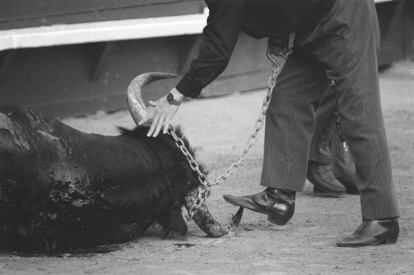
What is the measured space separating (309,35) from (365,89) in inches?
14.7

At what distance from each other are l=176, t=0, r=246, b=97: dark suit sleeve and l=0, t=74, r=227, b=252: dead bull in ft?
1.54

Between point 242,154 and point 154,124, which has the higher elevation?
point 154,124

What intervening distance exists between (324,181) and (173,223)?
1486mm

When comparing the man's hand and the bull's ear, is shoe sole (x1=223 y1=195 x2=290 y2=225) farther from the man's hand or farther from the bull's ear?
the man's hand

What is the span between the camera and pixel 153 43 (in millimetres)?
10102

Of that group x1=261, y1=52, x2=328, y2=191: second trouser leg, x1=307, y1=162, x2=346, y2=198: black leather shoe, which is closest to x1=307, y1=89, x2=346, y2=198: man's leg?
x1=307, y1=162, x2=346, y2=198: black leather shoe

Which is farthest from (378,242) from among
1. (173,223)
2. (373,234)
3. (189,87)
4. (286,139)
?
(189,87)

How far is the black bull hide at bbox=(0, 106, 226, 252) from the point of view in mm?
5141

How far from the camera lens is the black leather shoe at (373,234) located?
5.52 metres

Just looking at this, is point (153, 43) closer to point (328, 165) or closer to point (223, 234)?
point (328, 165)

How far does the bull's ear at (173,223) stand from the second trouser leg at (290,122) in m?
0.47

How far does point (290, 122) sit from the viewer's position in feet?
19.4

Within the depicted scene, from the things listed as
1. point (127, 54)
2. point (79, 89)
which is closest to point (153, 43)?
point (127, 54)

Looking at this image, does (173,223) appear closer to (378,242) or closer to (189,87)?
(189,87)
